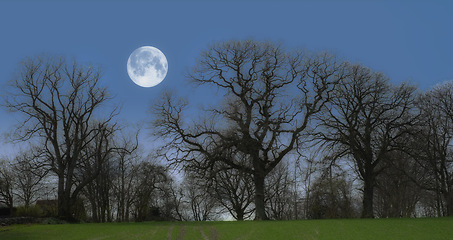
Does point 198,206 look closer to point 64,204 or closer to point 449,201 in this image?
point 64,204

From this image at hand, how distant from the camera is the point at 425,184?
117 feet

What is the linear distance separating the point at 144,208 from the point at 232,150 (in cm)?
1912

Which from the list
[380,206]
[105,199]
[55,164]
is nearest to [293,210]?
[380,206]

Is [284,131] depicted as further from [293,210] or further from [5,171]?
[5,171]

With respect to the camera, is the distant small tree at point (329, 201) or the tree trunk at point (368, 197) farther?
the distant small tree at point (329, 201)

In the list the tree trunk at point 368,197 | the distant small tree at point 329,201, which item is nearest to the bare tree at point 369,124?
the tree trunk at point 368,197

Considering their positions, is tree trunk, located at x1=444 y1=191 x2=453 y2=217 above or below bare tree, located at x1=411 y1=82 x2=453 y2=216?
below

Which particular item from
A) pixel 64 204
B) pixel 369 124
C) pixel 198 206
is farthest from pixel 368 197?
pixel 198 206

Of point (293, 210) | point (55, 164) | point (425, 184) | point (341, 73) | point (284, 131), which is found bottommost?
point (293, 210)

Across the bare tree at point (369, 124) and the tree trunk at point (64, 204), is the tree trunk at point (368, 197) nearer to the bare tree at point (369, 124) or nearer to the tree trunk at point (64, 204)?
the bare tree at point (369, 124)

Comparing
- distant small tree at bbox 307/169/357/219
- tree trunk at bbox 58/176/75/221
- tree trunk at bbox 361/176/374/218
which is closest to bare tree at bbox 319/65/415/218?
tree trunk at bbox 361/176/374/218

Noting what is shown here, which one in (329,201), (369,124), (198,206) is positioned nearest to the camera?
(369,124)

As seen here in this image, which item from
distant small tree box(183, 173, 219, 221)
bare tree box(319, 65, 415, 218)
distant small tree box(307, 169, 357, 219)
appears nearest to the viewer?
bare tree box(319, 65, 415, 218)

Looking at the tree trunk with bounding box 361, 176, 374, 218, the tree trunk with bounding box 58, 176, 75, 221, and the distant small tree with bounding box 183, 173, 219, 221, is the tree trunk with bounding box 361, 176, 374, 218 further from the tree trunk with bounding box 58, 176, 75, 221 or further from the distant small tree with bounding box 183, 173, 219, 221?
the distant small tree with bounding box 183, 173, 219, 221
